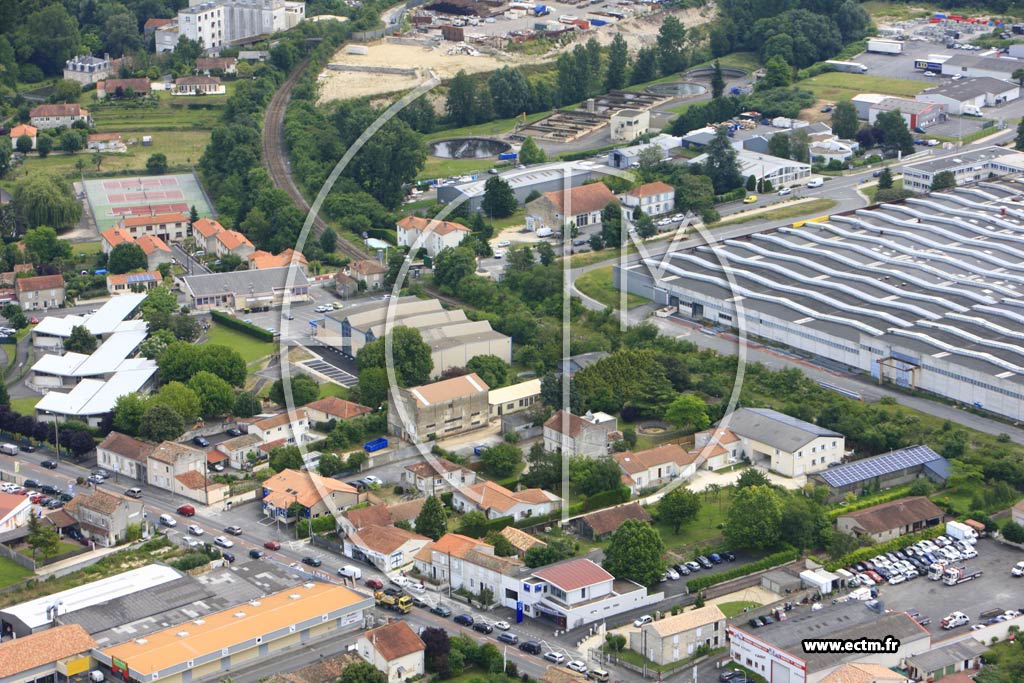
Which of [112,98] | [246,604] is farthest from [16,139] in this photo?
[246,604]

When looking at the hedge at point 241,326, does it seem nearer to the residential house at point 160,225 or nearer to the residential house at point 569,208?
the residential house at point 160,225

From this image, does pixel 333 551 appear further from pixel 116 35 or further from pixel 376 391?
pixel 116 35

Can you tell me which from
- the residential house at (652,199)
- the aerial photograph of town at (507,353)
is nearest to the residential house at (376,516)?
the aerial photograph of town at (507,353)

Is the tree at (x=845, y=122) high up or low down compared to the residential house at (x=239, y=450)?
up

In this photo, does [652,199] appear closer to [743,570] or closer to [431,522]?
[431,522]

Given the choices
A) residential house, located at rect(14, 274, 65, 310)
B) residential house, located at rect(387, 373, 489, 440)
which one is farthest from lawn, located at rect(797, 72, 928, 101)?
residential house, located at rect(14, 274, 65, 310)

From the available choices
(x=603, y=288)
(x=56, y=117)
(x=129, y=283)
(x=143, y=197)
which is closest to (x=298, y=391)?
(x=603, y=288)
